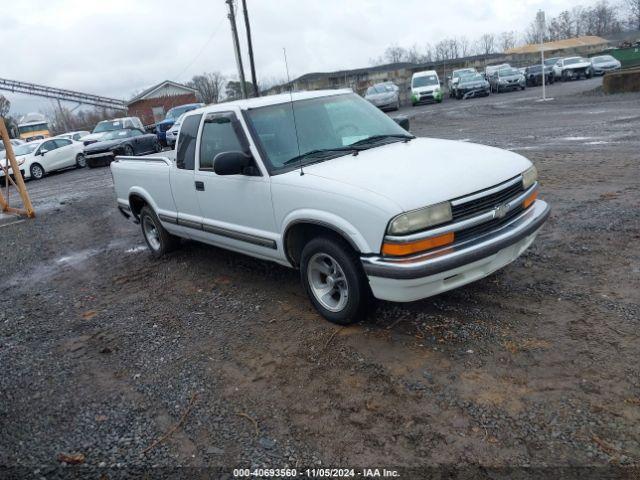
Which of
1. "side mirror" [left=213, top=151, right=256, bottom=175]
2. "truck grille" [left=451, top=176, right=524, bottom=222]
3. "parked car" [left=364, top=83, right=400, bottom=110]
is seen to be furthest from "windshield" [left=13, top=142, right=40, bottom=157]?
"truck grille" [left=451, top=176, right=524, bottom=222]

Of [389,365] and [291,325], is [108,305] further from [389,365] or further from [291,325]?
[389,365]

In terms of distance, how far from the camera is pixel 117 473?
9.56 ft

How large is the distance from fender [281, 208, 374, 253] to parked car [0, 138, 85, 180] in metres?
19.4

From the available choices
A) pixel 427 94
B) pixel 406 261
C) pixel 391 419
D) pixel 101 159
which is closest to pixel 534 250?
pixel 406 261

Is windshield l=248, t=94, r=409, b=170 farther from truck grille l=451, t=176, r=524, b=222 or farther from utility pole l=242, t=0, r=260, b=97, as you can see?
utility pole l=242, t=0, r=260, b=97

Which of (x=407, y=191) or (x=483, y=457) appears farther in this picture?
(x=407, y=191)

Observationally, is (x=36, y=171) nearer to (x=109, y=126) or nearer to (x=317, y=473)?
(x=109, y=126)

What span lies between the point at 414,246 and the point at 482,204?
662mm

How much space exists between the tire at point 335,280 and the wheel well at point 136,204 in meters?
3.49

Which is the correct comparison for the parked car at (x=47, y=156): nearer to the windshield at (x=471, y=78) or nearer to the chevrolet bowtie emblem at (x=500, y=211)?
the chevrolet bowtie emblem at (x=500, y=211)

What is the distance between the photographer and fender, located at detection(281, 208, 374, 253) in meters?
3.68

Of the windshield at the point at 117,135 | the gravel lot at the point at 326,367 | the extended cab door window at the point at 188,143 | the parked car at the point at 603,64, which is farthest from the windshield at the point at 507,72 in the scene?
the extended cab door window at the point at 188,143

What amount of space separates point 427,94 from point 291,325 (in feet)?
95.1

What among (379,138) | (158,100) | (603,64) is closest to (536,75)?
(603,64)
